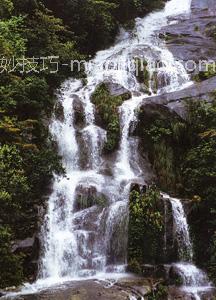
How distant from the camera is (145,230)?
11984 mm

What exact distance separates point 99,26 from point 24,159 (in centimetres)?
1064

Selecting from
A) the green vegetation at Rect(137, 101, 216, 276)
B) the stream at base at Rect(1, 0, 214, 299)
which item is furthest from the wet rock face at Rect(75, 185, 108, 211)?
the green vegetation at Rect(137, 101, 216, 276)

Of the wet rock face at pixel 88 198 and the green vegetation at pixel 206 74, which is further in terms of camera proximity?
the green vegetation at pixel 206 74

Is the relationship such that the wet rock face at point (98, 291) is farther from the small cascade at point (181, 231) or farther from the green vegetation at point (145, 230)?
the small cascade at point (181, 231)

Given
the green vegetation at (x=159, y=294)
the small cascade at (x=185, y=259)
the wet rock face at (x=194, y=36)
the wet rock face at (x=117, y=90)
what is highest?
the wet rock face at (x=194, y=36)

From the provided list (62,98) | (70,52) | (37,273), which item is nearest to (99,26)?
(70,52)

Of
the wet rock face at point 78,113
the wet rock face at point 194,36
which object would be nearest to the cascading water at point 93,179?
the wet rock face at point 78,113

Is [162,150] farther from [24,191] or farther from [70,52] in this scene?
[70,52]

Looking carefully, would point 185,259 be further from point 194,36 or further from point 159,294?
point 194,36

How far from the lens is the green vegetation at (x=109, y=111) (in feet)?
49.5

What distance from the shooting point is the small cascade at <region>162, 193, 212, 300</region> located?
11.1 meters

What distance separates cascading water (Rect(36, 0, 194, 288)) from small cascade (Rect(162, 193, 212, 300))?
1.38 metres

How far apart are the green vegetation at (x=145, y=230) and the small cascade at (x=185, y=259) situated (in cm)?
49

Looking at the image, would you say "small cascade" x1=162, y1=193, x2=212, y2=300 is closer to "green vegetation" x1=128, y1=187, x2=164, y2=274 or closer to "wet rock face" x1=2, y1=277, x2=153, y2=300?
"green vegetation" x1=128, y1=187, x2=164, y2=274
